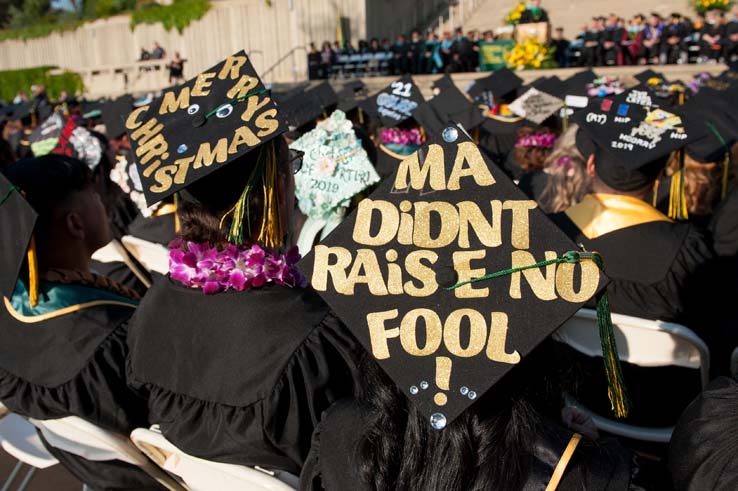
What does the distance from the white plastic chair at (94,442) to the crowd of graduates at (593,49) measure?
662 inches

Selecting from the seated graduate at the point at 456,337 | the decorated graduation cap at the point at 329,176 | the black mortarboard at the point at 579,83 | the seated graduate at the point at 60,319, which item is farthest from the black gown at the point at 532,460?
the black mortarboard at the point at 579,83

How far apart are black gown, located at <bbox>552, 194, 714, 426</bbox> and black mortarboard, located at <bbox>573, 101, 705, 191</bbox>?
0.15 metres

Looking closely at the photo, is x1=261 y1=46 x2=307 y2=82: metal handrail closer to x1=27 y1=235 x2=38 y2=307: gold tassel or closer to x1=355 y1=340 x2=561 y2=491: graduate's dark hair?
x1=27 y1=235 x2=38 y2=307: gold tassel

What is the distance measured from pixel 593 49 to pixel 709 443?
18.0 m

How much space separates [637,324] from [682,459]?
2.60 feet

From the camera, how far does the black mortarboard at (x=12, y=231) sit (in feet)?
6.61

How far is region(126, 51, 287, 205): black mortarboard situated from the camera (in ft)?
5.86

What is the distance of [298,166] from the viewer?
2.33m

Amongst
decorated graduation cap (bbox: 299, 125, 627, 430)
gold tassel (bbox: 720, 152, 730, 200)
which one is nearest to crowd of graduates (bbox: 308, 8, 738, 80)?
gold tassel (bbox: 720, 152, 730, 200)

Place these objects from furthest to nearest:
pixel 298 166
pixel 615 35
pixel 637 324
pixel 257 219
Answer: pixel 615 35 → pixel 298 166 → pixel 637 324 → pixel 257 219

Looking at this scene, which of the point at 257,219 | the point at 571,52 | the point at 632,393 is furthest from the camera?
the point at 571,52

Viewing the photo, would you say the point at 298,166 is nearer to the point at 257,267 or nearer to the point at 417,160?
the point at 257,267

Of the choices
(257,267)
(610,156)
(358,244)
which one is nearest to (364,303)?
(358,244)

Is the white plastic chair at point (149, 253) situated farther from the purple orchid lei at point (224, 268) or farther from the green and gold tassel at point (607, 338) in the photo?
the green and gold tassel at point (607, 338)
